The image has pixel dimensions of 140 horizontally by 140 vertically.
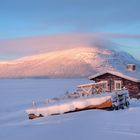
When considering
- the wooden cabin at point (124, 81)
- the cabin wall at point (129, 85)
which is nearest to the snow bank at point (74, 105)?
the wooden cabin at point (124, 81)

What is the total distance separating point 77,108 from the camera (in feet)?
61.1

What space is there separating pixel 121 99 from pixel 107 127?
9.29 m

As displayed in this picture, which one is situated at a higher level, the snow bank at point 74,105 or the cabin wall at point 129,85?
the cabin wall at point 129,85

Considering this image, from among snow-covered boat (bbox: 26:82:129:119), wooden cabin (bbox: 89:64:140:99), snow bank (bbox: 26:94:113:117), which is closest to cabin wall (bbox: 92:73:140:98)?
wooden cabin (bbox: 89:64:140:99)

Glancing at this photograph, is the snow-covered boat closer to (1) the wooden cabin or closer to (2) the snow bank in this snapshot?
(2) the snow bank

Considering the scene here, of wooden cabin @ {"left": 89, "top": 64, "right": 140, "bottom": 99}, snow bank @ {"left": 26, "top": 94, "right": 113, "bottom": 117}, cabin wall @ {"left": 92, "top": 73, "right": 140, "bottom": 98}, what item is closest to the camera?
snow bank @ {"left": 26, "top": 94, "right": 113, "bottom": 117}

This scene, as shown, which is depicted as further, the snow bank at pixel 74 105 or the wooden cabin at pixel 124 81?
the wooden cabin at pixel 124 81

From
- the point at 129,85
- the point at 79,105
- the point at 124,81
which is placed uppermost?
the point at 124,81

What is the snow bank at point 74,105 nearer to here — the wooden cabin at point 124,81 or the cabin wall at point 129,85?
the wooden cabin at point 124,81

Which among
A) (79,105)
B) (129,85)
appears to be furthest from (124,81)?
(79,105)

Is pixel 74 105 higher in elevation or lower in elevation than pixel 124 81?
lower

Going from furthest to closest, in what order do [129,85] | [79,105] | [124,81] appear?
[124,81] → [129,85] → [79,105]

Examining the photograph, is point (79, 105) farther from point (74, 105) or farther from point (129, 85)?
point (129, 85)

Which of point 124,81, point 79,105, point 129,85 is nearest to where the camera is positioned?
point 79,105
